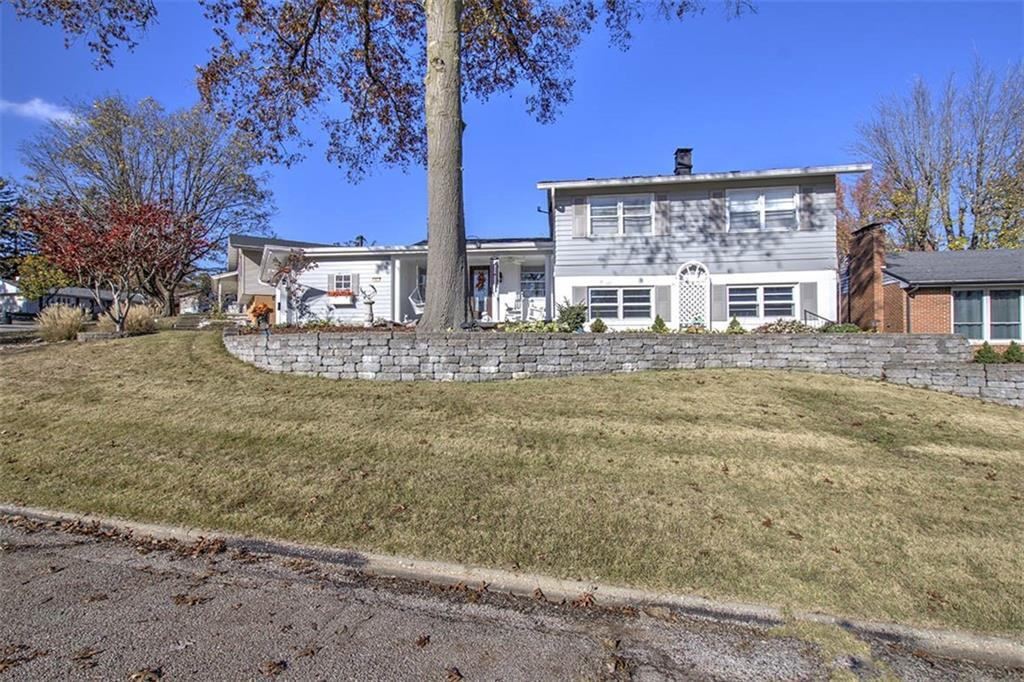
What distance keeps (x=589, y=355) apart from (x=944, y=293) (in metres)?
14.8

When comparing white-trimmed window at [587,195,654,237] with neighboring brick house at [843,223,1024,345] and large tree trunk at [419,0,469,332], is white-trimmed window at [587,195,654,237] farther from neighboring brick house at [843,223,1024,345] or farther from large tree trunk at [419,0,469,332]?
neighboring brick house at [843,223,1024,345]

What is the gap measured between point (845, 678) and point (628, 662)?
3.45 feet

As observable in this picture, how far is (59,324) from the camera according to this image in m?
13.0

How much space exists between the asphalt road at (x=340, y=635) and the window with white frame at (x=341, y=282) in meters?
16.0

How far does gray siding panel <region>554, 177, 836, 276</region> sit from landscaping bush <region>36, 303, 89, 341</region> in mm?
12603

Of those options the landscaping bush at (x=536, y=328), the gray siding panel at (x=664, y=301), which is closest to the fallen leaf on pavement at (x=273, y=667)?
the landscaping bush at (x=536, y=328)

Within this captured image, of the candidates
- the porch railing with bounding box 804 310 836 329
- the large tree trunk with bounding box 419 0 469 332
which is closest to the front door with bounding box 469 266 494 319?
the large tree trunk with bounding box 419 0 469 332

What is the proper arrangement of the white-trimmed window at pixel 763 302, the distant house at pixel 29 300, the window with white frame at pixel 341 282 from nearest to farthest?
→ the white-trimmed window at pixel 763 302, the window with white frame at pixel 341 282, the distant house at pixel 29 300

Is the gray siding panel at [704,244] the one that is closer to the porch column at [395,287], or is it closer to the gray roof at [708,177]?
the gray roof at [708,177]

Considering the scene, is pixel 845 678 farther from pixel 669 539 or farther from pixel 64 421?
pixel 64 421

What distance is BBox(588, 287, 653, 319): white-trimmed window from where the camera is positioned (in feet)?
53.2

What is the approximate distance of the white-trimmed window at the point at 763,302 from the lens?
50.6ft

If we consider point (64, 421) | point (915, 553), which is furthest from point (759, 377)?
point (64, 421)

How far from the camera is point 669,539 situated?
4.16 m
